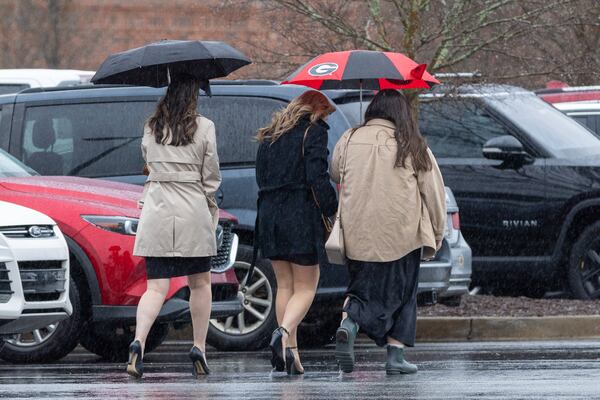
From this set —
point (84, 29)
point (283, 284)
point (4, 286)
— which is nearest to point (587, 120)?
point (283, 284)

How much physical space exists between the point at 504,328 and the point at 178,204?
14.4 feet

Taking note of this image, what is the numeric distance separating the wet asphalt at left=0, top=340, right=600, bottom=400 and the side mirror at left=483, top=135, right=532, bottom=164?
8.75ft

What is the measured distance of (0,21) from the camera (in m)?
33.2

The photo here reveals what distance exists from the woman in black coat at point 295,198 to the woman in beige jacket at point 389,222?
16 centimetres

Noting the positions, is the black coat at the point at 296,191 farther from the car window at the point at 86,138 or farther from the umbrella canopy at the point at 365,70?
the car window at the point at 86,138

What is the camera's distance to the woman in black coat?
31.8 feet

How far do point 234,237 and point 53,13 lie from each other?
73.5 ft

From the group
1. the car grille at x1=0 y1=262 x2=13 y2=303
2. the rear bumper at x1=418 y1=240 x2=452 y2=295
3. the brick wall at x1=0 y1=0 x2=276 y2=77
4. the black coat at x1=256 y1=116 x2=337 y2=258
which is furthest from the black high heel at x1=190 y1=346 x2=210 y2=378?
the brick wall at x1=0 y1=0 x2=276 y2=77

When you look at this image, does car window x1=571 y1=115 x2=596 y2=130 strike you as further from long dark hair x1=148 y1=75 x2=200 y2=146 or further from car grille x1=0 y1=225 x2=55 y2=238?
car grille x1=0 y1=225 x2=55 y2=238

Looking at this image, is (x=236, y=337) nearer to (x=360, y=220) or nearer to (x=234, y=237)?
(x=234, y=237)

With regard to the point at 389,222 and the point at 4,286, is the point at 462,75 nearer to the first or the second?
the point at 389,222

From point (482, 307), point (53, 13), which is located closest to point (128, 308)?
point (482, 307)

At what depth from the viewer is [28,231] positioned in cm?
991

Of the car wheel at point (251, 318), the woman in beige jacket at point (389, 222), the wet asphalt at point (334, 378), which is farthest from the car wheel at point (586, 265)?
the woman in beige jacket at point (389, 222)
